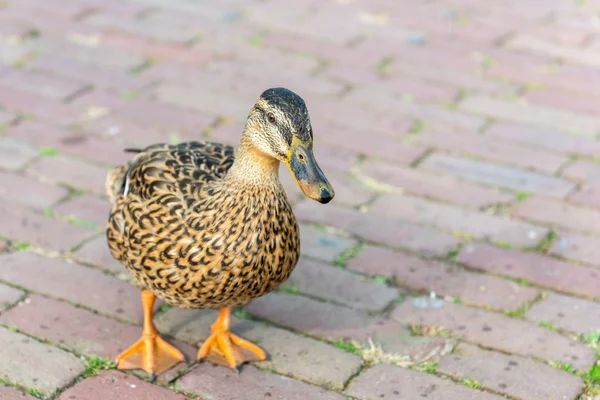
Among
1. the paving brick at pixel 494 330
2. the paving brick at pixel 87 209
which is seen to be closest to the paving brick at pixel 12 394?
the paving brick at pixel 87 209

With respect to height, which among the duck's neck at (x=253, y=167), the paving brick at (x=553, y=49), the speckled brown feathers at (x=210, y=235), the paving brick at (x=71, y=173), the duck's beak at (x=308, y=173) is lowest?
the paving brick at (x=71, y=173)

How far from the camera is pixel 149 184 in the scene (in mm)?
3434

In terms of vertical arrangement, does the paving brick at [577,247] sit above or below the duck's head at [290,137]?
below

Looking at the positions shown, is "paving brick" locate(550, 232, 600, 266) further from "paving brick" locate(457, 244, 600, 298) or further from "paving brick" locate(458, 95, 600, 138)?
"paving brick" locate(458, 95, 600, 138)

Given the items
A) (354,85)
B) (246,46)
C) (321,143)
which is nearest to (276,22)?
(246,46)

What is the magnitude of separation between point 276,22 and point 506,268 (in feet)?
9.70

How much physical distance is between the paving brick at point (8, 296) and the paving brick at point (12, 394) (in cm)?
53

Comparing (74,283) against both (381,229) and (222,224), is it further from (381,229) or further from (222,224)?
(381,229)

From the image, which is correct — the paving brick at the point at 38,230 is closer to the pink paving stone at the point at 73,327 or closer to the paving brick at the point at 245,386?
the pink paving stone at the point at 73,327

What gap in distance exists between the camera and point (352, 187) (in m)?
4.71

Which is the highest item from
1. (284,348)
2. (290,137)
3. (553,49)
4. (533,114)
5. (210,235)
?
(290,137)

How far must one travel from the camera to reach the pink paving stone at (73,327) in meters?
3.51

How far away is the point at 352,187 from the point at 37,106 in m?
1.87

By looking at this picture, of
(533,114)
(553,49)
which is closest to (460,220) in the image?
(533,114)
